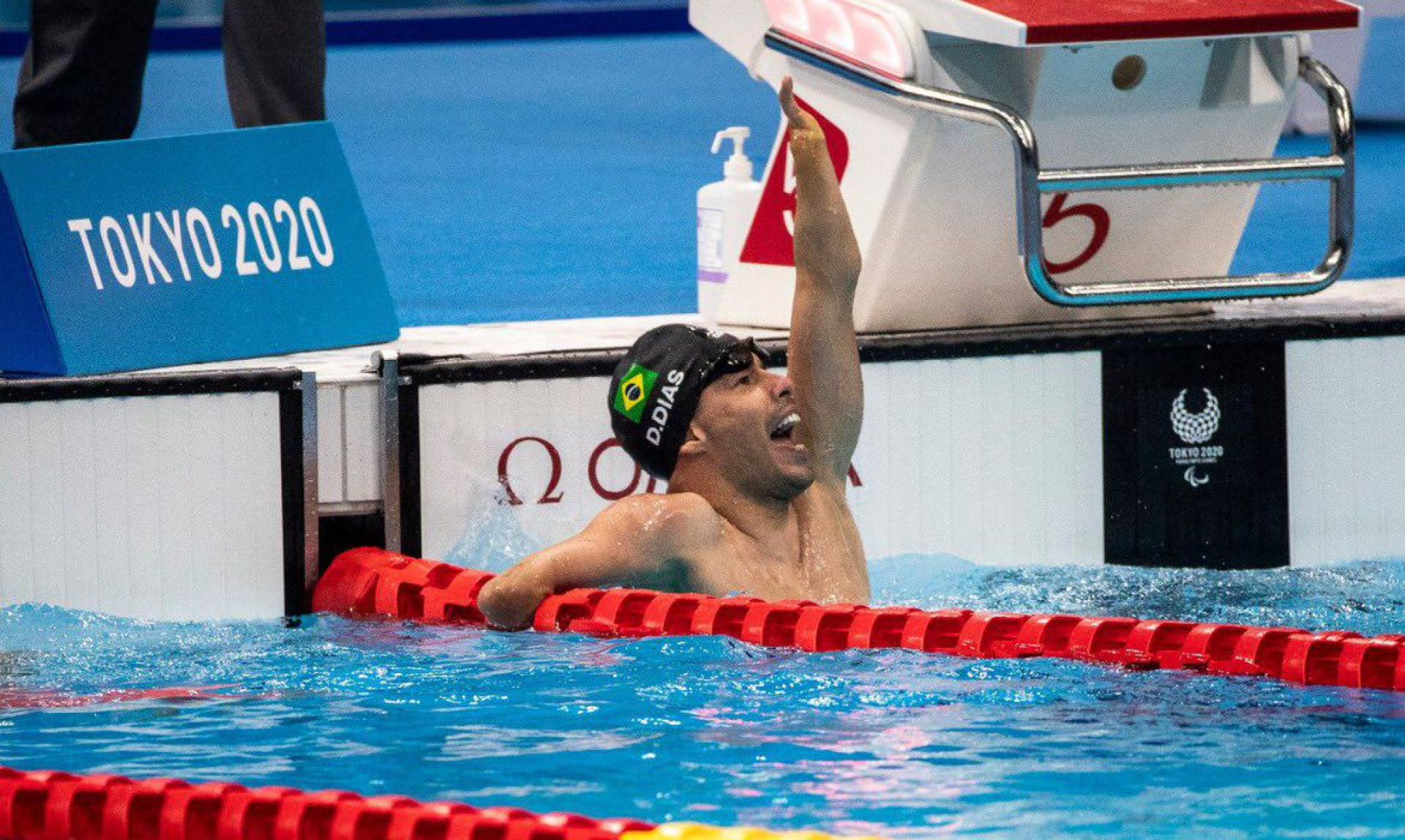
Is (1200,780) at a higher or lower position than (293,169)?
lower

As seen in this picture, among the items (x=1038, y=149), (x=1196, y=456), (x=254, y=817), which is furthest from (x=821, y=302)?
(x=254, y=817)

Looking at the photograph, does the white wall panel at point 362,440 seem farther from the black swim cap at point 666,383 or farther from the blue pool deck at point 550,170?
the blue pool deck at point 550,170

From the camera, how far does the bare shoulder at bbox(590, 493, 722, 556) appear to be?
138 inches

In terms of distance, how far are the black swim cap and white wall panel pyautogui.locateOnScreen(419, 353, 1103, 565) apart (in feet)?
2.18

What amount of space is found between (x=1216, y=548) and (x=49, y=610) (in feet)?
7.34

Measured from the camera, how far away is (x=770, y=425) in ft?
11.6

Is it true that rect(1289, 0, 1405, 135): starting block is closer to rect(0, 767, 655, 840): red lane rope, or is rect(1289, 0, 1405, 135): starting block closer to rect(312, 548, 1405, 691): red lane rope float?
rect(312, 548, 1405, 691): red lane rope float

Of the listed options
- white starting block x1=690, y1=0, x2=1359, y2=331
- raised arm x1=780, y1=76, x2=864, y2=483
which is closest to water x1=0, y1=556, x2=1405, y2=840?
raised arm x1=780, y1=76, x2=864, y2=483

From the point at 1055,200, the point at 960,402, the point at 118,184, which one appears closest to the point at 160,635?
the point at 118,184

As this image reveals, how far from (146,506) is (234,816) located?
4.80ft

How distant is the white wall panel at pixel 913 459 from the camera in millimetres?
4250

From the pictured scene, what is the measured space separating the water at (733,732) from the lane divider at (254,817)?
222 mm

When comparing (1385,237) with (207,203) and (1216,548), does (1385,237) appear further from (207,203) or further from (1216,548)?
(207,203)

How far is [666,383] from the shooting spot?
3.54 meters
